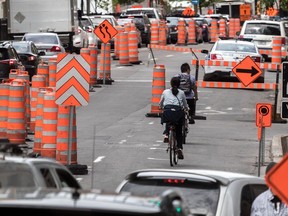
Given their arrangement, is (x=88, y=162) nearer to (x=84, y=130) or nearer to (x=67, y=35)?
(x=84, y=130)

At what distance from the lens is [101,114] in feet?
101

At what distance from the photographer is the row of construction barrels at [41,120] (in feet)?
67.4

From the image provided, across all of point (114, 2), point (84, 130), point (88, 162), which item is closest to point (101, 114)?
point (84, 130)

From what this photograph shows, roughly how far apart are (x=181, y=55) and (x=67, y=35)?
6967mm

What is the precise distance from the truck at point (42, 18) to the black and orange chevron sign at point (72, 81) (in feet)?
102

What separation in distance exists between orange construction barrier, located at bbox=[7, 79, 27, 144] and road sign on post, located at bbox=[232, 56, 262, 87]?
516cm

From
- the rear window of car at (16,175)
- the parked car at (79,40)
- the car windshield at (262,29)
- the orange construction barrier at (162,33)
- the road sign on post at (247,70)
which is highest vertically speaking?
the rear window of car at (16,175)

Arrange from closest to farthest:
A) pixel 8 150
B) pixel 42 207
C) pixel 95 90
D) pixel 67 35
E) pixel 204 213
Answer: pixel 42 207, pixel 8 150, pixel 204 213, pixel 95 90, pixel 67 35

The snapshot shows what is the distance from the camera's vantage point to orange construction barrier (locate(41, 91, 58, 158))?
69.7ft

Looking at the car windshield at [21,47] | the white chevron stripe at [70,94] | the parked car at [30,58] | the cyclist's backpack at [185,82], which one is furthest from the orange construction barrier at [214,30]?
the white chevron stripe at [70,94]

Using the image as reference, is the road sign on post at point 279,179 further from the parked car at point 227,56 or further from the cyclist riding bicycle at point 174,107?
the parked car at point 227,56

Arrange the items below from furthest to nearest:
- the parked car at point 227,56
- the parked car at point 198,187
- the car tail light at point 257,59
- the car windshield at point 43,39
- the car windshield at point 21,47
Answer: the car windshield at point 43,39, the car tail light at point 257,59, the car windshield at point 21,47, the parked car at point 227,56, the parked car at point 198,187

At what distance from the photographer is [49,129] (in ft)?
70.2

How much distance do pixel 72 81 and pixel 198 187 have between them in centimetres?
911
